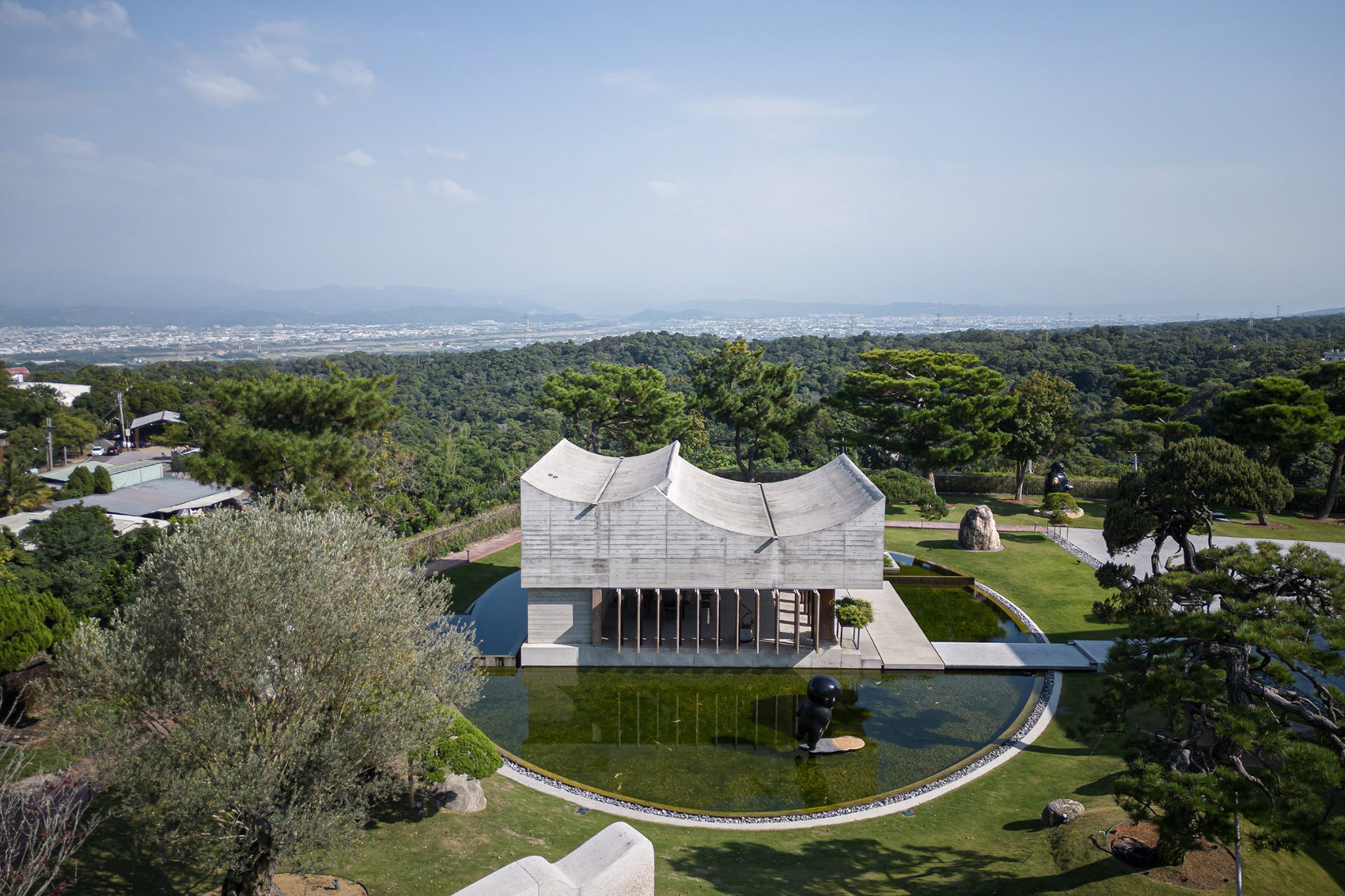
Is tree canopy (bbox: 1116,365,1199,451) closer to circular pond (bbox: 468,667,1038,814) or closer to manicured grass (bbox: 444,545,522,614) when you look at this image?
circular pond (bbox: 468,667,1038,814)

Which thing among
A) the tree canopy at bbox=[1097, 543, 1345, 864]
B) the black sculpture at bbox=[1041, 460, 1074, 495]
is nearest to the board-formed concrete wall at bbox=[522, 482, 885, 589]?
the tree canopy at bbox=[1097, 543, 1345, 864]

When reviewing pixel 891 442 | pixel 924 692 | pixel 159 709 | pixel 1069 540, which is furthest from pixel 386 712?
pixel 891 442

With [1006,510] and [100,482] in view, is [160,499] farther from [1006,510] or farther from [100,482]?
[1006,510]

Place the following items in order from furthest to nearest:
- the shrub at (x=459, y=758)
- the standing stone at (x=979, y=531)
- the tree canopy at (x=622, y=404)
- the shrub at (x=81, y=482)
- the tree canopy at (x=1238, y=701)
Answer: the shrub at (x=81, y=482) < the tree canopy at (x=622, y=404) < the standing stone at (x=979, y=531) < the shrub at (x=459, y=758) < the tree canopy at (x=1238, y=701)

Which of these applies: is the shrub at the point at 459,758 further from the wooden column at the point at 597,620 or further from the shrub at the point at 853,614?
the shrub at the point at 853,614

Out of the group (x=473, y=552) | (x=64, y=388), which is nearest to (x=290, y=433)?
(x=473, y=552)

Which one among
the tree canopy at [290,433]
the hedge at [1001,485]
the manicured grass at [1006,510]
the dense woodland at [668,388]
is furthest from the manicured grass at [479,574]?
the hedge at [1001,485]

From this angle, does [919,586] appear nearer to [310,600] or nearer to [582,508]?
[582,508]
